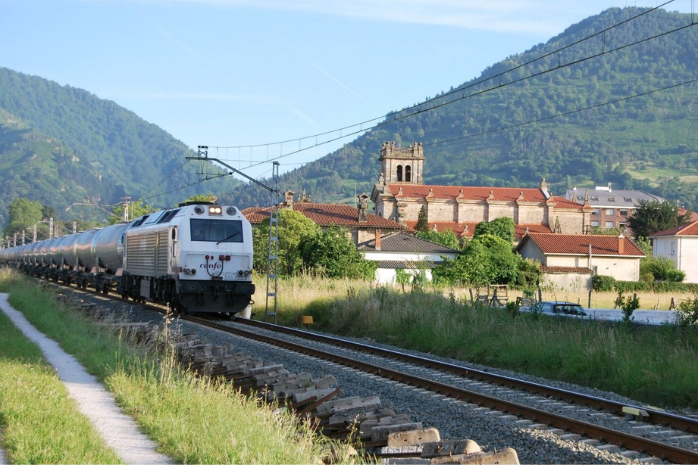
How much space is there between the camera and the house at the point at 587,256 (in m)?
80.4

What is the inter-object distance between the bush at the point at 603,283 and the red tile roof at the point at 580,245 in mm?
4734

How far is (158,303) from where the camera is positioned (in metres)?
29.2

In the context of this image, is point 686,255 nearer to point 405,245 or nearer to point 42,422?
point 405,245

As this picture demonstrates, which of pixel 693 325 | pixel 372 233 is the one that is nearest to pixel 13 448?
pixel 693 325

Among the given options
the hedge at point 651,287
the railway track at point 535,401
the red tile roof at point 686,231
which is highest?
the red tile roof at point 686,231

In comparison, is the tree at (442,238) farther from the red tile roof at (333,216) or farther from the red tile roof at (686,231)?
the red tile roof at (686,231)

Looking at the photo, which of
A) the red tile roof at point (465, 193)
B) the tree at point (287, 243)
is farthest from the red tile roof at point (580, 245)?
the red tile roof at point (465, 193)

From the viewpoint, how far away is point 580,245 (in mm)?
82375

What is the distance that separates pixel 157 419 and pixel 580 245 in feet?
254

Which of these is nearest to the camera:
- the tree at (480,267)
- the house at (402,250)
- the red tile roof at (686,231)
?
the tree at (480,267)

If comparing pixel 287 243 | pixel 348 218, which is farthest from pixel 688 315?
pixel 348 218

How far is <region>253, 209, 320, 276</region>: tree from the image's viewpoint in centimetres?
4831

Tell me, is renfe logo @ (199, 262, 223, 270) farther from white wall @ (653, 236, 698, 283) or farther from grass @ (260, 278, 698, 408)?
white wall @ (653, 236, 698, 283)

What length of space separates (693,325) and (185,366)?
966 cm
